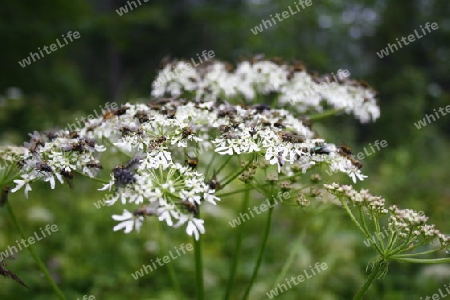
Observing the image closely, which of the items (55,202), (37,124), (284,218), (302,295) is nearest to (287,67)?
(302,295)

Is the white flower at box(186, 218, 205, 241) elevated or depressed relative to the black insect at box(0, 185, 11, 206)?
depressed

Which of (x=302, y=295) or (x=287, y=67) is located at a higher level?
(x=287, y=67)

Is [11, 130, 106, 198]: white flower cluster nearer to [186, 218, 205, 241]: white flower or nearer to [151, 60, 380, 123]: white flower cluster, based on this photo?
[186, 218, 205, 241]: white flower

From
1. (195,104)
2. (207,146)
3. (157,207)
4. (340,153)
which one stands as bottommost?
(340,153)

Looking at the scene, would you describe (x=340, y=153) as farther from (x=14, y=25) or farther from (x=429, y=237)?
(x=14, y=25)

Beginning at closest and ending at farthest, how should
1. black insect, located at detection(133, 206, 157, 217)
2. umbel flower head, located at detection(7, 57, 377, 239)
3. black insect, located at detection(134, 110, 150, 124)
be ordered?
black insect, located at detection(133, 206, 157, 217), umbel flower head, located at detection(7, 57, 377, 239), black insect, located at detection(134, 110, 150, 124)

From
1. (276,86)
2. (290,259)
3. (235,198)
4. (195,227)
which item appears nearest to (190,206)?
(195,227)

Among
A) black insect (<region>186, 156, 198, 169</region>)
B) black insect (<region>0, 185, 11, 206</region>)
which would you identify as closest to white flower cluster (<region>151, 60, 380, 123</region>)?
black insect (<region>186, 156, 198, 169</region>)

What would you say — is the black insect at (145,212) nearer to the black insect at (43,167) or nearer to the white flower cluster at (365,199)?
the black insect at (43,167)
